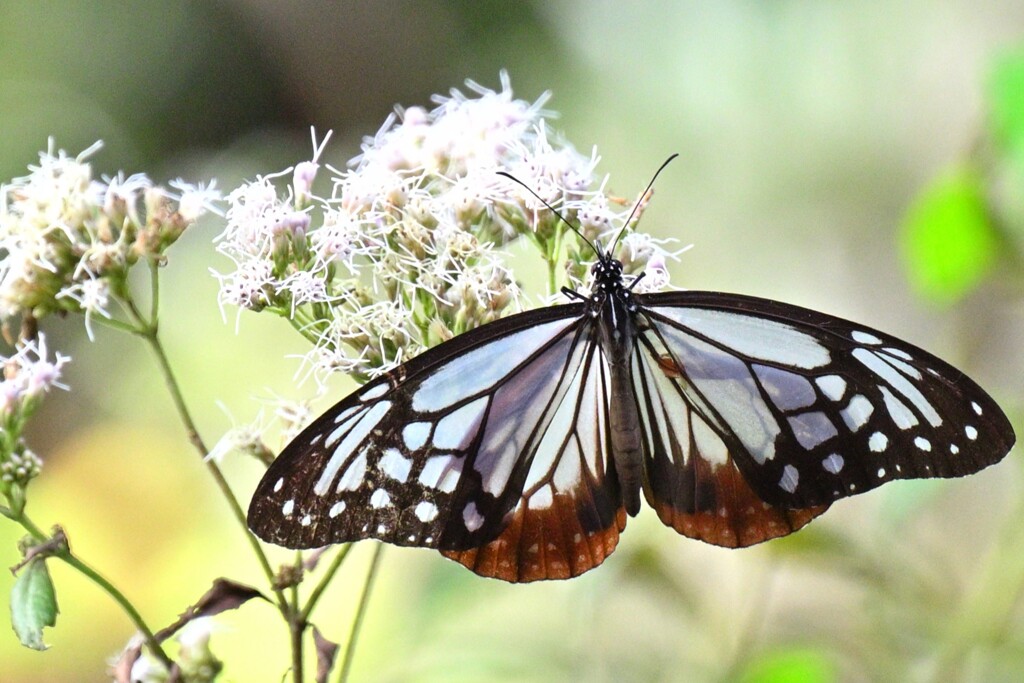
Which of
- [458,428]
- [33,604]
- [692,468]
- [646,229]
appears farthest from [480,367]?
[646,229]

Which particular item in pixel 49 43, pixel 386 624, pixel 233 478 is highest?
pixel 49 43

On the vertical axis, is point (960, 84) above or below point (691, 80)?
below

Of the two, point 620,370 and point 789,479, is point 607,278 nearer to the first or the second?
point 620,370

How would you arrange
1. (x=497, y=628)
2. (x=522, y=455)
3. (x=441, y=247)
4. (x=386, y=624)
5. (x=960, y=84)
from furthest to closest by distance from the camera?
(x=960, y=84) → (x=386, y=624) → (x=497, y=628) → (x=441, y=247) → (x=522, y=455)

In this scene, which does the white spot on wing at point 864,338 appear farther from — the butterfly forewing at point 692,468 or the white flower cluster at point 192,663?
the white flower cluster at point 192,663

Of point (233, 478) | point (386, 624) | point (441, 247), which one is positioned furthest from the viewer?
point (233, 478)

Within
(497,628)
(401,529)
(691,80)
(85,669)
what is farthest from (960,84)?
(85,669)

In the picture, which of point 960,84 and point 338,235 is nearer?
point 338,235

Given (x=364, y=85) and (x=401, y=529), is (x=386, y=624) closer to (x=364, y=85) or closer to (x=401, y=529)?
(x=401, y=529)
